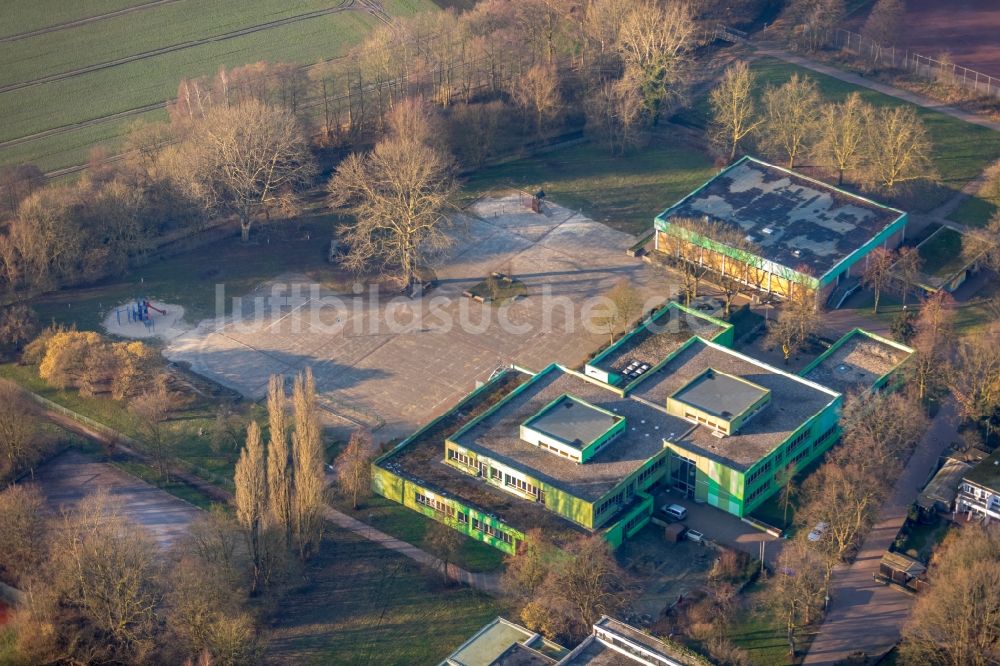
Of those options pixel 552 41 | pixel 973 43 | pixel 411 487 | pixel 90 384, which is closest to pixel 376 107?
pixel 552 41

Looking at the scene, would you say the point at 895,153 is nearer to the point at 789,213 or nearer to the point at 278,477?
the point at 789,213

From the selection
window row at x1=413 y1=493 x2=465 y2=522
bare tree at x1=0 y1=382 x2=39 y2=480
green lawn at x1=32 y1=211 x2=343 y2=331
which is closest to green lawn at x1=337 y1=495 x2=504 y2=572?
window row at x1=413 y1=493 x2=465 y2=522

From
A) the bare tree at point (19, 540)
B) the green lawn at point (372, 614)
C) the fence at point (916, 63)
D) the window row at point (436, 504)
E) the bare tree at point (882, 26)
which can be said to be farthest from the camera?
the bare tree at point (882, 26)

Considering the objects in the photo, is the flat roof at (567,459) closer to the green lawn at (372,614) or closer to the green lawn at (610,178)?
the green lawn at (372,614)

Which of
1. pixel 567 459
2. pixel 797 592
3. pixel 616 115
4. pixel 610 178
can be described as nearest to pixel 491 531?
pixel 567 459

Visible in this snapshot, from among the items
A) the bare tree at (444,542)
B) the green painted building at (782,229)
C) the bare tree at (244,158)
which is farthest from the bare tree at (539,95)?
the bare tree at (444,542)

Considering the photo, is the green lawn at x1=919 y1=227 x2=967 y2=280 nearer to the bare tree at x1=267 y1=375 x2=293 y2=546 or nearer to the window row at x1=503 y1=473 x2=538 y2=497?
the window row at x1=503 y1=473 x2=538 y2=497
